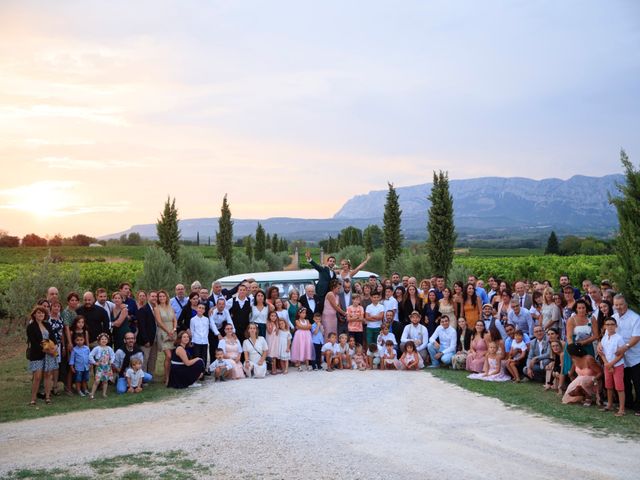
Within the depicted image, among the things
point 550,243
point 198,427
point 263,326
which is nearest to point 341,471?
point 198,427

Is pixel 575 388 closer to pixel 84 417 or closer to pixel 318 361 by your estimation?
pixel 318 361

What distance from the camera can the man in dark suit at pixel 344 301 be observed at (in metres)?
15.0

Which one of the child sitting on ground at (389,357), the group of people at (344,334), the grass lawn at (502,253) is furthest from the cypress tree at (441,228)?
the grass lawn at (502,253)

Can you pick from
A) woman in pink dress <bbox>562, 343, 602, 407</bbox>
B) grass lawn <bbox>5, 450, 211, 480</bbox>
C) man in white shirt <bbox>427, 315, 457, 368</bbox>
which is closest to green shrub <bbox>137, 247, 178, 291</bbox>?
man in white shirt <bbox>427, 315, 457, 368</bbox>

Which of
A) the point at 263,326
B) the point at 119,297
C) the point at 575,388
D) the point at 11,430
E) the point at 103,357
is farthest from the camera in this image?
the point at 263,326

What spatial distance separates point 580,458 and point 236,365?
7372 millimetres

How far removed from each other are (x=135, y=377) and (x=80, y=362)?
1045 mm

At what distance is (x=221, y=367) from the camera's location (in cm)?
1322

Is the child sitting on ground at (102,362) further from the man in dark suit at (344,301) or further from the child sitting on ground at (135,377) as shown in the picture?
the man in dark suit at (344,301)

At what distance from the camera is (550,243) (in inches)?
3349

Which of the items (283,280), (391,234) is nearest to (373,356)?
(283,280)

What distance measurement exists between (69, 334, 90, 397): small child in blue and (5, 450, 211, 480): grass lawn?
4337 millimetres

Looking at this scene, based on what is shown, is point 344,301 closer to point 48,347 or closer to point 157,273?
point 48,347

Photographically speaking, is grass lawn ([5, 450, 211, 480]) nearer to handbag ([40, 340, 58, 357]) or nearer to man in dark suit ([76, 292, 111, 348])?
handbag ([40, 340, 58, 357])
